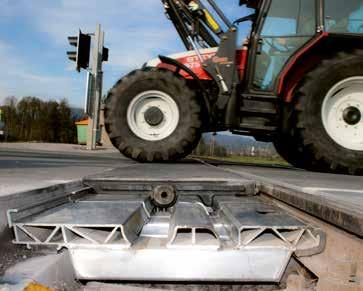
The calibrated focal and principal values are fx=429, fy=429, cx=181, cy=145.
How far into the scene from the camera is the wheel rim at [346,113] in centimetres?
372

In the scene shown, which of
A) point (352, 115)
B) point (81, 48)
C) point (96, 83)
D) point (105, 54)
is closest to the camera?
point (352, 115)

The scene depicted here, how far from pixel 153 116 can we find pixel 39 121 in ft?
112

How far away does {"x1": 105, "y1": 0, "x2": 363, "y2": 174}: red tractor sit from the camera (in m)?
3.66

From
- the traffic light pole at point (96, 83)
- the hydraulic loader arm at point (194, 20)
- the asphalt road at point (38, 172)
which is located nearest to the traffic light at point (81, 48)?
the traffic light pole at point (96, 83)

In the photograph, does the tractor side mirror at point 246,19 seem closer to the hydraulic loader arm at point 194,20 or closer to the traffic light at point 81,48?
the hydraulic loader arm at point 194,20

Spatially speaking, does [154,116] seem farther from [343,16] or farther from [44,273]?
[44,273]

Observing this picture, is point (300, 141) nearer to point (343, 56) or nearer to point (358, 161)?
point (358, 161)

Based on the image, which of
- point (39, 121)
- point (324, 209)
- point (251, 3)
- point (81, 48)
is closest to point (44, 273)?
point (324, 209)

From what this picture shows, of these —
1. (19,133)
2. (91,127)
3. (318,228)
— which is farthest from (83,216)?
(19,133)

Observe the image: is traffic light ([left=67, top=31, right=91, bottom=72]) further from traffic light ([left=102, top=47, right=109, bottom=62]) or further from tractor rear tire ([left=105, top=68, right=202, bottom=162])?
tractor rear tire ([left=105, top=68, right=202, bottom=162])

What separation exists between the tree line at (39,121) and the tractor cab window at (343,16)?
3327 centimetres

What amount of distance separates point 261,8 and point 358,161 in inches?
74.2

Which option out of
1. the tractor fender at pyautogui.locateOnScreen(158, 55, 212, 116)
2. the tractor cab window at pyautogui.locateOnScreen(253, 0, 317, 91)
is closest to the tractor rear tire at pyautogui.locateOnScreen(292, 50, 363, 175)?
the tractor cab window at pyautogui.locateOnScreen(253, 0, 317, 91)

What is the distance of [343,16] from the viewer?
4.20 meters
